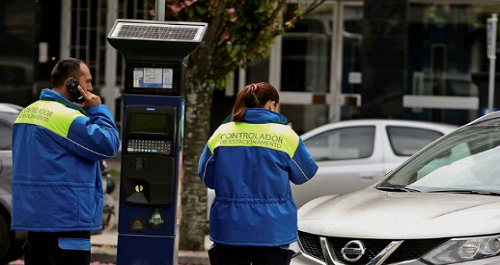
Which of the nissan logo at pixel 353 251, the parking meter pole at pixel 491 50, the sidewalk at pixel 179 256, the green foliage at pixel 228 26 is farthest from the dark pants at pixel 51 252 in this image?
the parking meter pole at pixel 491 50

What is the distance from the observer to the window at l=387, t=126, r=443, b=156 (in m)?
11.9

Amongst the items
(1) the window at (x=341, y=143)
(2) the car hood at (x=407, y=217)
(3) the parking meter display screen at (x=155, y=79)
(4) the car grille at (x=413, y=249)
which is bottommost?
(4) the car grille at (x=413, y=249)

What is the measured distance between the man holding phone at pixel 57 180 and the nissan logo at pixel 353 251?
4.60ft

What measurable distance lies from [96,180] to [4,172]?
3.98m

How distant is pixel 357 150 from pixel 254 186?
627cm

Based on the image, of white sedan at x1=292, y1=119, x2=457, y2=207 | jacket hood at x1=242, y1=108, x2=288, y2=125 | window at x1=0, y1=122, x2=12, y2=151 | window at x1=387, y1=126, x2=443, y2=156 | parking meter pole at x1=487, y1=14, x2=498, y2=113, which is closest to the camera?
Answer: jacket hood at x1=242, y1=108, x2=288, y2=125

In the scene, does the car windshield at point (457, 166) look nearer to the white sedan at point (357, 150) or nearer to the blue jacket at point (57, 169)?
the blue jacket at point (57, 169)

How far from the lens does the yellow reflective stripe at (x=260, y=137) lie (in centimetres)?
579

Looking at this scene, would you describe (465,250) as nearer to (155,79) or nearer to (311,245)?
(311,245)

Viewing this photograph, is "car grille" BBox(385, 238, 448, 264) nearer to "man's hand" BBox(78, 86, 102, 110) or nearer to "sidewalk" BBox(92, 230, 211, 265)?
"man's hand" BBox(78, 86, 102, 110)

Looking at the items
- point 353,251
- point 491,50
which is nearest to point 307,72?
point 491,50

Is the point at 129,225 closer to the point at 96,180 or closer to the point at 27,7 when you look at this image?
the point at 96,180

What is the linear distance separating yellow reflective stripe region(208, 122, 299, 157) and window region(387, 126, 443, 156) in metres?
6.20

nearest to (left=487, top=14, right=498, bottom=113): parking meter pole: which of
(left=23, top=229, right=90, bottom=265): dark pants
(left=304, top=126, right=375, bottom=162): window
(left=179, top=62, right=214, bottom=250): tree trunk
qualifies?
(left=304, top=126, right=375, bottom=162): window
